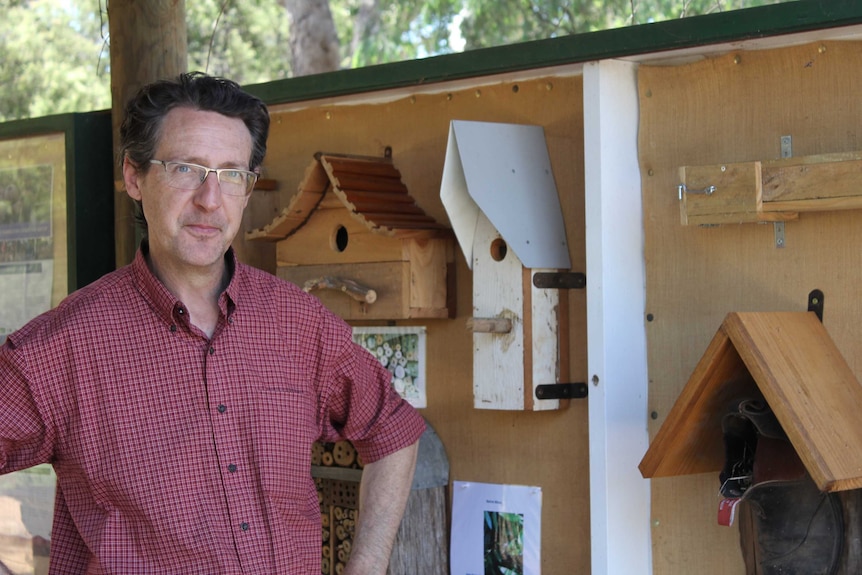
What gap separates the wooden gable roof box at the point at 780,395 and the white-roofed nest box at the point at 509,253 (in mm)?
478

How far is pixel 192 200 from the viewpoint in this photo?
2607 mm

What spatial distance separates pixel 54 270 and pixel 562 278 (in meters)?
1.91

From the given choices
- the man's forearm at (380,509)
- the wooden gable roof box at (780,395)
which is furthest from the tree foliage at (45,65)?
the wooden gable roof box at (780,395)

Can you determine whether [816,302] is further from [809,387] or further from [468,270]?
[468,270]

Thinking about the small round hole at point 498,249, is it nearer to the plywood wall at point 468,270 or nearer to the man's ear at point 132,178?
the plywood wall at point 468,270

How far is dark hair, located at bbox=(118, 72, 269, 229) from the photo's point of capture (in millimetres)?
2664

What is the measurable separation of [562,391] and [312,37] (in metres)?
8.09

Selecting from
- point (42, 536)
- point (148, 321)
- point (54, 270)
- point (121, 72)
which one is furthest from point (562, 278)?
point (42, 536)

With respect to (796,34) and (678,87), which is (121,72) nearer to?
(678,87)

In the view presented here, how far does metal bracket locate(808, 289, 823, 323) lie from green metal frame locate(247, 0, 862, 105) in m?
0.64

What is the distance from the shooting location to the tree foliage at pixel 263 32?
13266 mm

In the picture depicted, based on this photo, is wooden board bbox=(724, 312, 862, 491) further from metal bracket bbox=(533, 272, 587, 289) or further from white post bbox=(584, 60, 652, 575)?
metal bracket bbox=(533, 272, 587, 289)

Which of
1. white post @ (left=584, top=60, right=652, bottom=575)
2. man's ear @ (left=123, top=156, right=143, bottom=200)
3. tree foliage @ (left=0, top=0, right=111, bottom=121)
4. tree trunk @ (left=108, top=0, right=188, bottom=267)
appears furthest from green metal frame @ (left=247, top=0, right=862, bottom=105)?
tree foliage @ (left=0, top=0, right=111, bottom=121)

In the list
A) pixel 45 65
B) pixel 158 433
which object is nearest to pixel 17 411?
pixel 158 433
